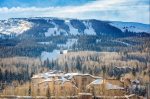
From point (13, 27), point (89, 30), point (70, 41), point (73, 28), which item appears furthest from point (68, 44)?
point (13, 27)

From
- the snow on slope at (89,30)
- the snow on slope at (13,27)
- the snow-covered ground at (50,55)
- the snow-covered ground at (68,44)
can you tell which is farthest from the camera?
the snow on slope at (89,30)

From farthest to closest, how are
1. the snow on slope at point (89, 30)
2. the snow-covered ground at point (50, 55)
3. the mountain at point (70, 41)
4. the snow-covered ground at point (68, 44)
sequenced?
the snow on slope at point (89, 30)
the snow-covered ground at point (68, 44)
the snow-covered ground at point (50, 55)
the mountain at point (70, 41)

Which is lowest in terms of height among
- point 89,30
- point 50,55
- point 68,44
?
point 50,55

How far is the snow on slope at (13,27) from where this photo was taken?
41.7 ft

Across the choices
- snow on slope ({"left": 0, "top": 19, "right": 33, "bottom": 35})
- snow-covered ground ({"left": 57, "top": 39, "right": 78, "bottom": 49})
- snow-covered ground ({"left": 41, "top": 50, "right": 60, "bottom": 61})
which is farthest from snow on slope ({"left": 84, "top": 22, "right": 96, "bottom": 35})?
snow-covered ground ({"left": 41, "top": 50, "right": 60, "bottom": 61})

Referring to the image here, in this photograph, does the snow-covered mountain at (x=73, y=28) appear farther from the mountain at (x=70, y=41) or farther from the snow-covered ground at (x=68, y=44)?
the snow-covered ground at (x=68, y=44)

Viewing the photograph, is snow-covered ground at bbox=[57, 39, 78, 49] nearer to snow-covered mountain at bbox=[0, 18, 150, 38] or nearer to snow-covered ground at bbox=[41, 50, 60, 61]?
snow-covered ground at bbox=[41, 50, 60, 61]

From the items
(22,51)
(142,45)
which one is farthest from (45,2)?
(142,45)

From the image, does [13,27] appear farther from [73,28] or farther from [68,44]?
[68,44]

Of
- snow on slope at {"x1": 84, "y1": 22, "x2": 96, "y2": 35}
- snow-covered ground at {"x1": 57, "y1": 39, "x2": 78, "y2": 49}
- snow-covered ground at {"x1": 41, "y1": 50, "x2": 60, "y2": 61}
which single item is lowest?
snow-covered ground at {"x1": 41, "y1": 50, "x2": 60, "y2": 61}

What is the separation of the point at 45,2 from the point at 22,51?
131cm

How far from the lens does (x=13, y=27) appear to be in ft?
52.4

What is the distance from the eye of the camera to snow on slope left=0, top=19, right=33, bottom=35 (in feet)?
41.7

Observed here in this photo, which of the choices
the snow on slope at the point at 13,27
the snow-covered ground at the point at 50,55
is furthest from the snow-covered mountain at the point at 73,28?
the snow-covered ground at the point at 50,55
